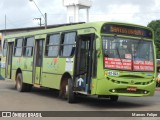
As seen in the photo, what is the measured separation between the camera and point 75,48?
1605 cm

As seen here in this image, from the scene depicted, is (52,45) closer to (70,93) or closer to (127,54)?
(70,93)

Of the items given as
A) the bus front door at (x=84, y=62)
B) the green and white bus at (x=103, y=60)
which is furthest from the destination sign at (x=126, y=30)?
the bus front door at (x=84, y=62)

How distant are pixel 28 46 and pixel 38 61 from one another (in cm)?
178

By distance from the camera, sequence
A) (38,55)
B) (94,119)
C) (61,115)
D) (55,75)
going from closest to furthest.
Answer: (94,119)
(61,115)
(55,75)
(38,55)

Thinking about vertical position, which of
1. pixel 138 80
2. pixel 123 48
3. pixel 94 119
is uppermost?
pixel 123 48

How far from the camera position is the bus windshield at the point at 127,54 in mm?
14703

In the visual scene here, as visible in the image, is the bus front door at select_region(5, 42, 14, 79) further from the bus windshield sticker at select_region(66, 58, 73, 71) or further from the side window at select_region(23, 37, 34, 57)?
the bus windshield sticker at select_region(66, 58, 73, 71)

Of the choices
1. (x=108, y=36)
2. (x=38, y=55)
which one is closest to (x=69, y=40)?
(x=108, y=36)

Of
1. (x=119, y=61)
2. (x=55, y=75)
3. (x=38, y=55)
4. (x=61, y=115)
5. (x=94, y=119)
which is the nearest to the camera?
(x=94, y=119)

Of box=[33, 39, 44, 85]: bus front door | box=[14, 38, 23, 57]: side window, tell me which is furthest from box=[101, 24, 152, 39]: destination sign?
box=[14, 38, 23, 57]: side window

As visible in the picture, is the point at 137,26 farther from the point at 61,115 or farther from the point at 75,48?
the point at 61,115

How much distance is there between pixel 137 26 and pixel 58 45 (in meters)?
3.63

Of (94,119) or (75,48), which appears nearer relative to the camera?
(94,119)

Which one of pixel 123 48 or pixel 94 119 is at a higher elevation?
pixel 123 48
